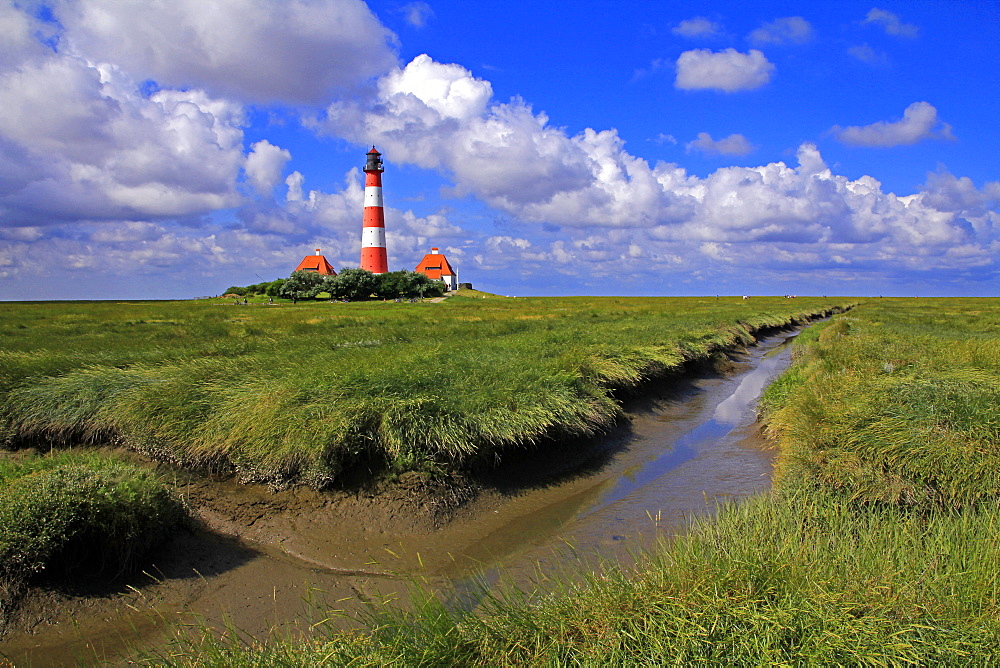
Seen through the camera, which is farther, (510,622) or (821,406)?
(821,406)

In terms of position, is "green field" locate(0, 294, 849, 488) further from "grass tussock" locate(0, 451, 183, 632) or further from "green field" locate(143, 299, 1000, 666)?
"green field" locate(143, 299, 1000, 666)

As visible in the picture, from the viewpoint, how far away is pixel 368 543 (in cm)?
771

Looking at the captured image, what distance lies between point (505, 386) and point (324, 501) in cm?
388

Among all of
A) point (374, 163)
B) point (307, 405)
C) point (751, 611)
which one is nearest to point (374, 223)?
point (374, 163)

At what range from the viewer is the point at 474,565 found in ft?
24.0

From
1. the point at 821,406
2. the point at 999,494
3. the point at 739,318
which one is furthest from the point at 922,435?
the point at 739,318

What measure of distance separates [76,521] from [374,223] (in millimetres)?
79867

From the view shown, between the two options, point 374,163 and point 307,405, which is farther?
point 374,163

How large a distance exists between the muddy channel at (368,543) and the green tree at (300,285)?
7956 centimetres

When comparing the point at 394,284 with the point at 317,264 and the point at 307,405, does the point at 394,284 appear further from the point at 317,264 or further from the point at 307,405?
the point at 307,405

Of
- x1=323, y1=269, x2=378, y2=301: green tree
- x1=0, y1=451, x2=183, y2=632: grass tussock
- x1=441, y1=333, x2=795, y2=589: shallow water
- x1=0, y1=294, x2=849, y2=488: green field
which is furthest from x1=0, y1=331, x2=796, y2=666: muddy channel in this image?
x1=323, y1=269, x2=378, y2=301: green tree

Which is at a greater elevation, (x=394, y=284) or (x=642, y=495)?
(x=394, y=284)

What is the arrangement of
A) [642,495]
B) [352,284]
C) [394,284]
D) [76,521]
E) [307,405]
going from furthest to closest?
[394,284] → [352,284] → [642,495] → [307,405] → [76,521]

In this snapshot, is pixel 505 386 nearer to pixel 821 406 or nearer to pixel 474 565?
pixel 474 565
